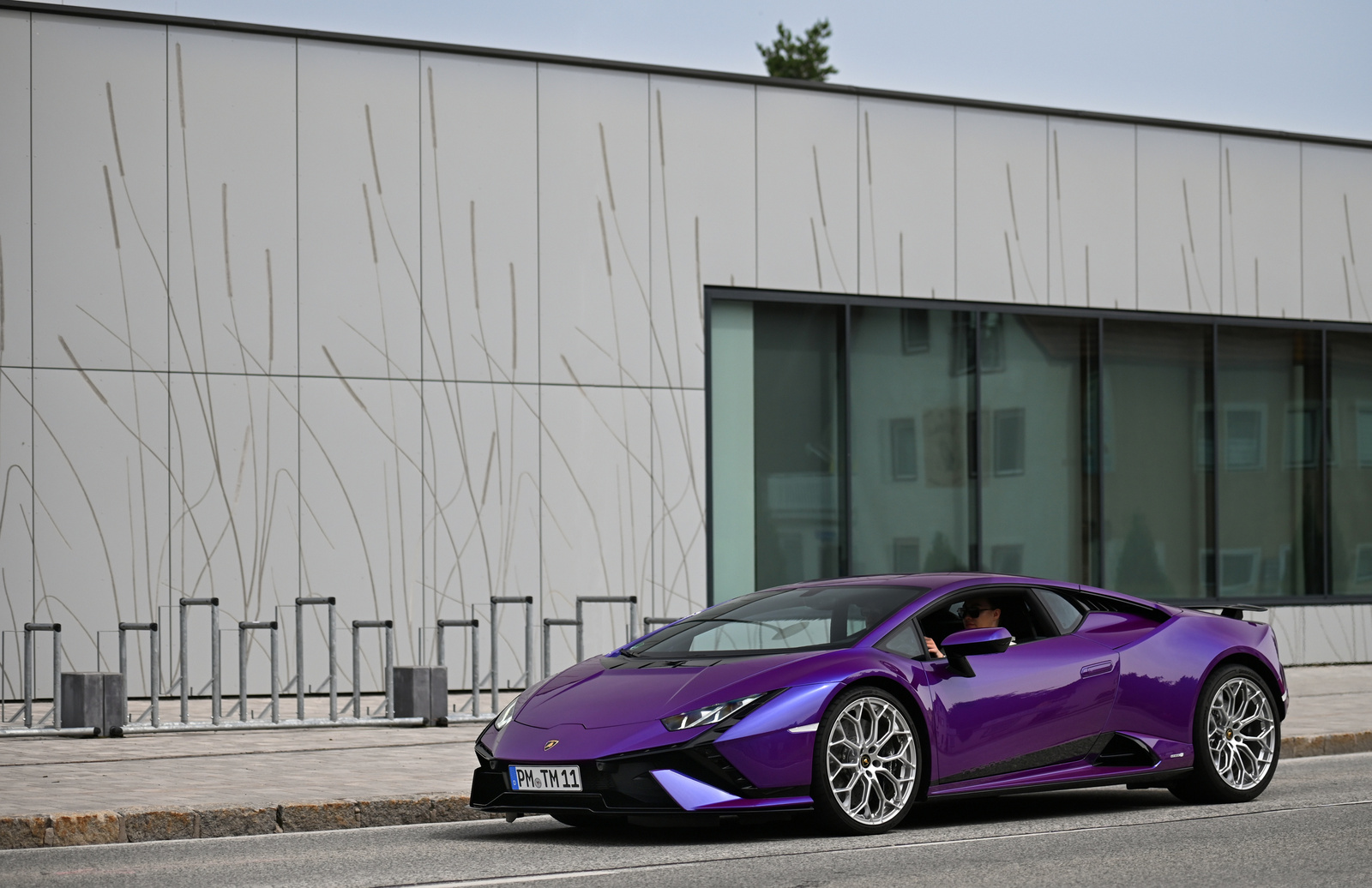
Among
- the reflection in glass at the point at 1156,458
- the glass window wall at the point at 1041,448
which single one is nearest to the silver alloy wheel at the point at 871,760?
the glass window wall at the point at 1041,448

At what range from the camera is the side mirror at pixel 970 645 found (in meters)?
8.00

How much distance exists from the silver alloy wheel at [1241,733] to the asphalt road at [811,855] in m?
0.20

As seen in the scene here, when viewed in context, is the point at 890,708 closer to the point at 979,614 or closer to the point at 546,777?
the point at 979,614

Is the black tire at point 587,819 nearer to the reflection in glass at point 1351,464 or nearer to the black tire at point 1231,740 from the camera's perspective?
the black tire at point 1231,740

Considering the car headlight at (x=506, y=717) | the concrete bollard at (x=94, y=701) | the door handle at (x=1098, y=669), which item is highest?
the door handle at (x=1098, y=669)

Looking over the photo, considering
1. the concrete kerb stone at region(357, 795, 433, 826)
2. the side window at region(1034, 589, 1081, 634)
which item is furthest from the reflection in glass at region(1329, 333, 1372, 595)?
the concrete kerb stone at region(357, 795, 433, 826)

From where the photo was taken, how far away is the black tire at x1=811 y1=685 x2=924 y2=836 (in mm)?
7484

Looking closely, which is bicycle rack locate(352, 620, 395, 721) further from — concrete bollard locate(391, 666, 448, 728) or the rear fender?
the rear fender

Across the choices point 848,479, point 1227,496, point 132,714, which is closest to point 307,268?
point 132,714

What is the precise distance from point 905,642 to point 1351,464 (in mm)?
15426

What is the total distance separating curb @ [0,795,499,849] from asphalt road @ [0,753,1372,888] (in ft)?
0.42

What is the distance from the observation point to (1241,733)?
9.11 meters

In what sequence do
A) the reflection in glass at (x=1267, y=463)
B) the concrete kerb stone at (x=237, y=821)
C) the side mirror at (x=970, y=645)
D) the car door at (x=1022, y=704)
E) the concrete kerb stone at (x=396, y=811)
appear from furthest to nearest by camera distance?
1. the reflection in glass at (x=1267, y=463)
2. the concrete kerb stone at (x=396, y=811)
3. the concrete kerb stone at (x=237, y=821)
4. the side mirror at (x=970, y=645)
5. the car door at (x=1022, y=704)

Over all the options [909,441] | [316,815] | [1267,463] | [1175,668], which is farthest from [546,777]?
[1267,463]
